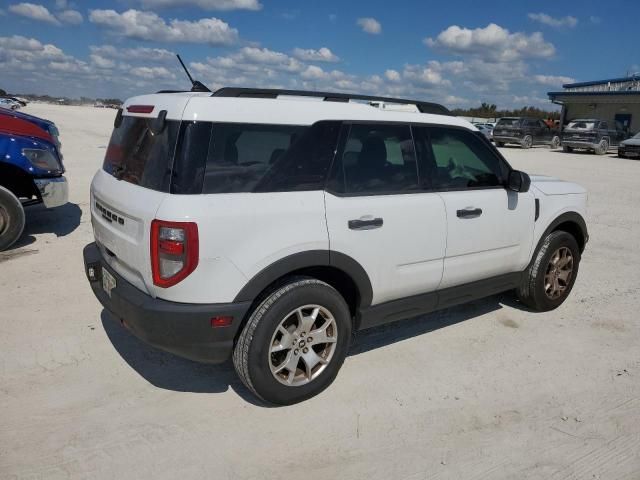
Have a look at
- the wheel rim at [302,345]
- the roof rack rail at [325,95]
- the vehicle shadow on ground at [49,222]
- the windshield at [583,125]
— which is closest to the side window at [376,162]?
the roof rack rail at [325,95]

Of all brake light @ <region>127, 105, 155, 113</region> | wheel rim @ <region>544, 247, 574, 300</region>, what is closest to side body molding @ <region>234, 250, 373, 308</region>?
brake light @ <region>127, 105, 155, 113</region>

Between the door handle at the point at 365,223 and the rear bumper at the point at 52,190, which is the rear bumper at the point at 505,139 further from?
the door handle at the point at 365,223

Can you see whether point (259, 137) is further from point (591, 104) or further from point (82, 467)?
point (591, 104)

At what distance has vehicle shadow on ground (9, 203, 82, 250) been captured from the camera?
6727mm

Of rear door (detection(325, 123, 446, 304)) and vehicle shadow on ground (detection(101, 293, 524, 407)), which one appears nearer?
rear door (detection(325, 123, 446, 304))

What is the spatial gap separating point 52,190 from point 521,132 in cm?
2573

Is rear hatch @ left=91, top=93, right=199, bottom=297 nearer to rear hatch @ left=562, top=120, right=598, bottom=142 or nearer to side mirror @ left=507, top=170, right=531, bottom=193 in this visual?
side mirror @ left=507, top=170, right=531, bottom=193

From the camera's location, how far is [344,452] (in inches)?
111

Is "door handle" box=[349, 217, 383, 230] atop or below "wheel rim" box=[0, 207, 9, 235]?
atop

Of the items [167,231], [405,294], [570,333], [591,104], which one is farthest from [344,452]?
[591,104]

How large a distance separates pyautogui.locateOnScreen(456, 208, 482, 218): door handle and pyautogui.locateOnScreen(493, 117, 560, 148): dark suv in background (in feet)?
83.9

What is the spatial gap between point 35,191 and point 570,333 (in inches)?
246

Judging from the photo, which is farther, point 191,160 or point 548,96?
point 548,96

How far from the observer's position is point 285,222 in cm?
295
